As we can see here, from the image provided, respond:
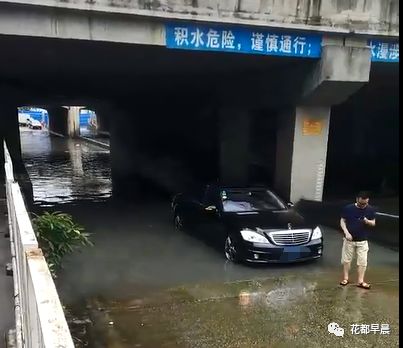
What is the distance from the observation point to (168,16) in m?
10.0

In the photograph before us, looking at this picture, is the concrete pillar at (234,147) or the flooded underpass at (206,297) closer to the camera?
the flooded underpass at (206,297)

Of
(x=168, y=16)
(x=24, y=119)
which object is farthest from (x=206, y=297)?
(x=24, y=119)

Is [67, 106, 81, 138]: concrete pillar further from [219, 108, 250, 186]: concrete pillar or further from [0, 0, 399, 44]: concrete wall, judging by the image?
[0, 0, 399, 44]: concrete wall

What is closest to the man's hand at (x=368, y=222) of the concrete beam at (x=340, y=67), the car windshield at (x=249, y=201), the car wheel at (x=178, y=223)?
the car windshield at (x=249, y=201)

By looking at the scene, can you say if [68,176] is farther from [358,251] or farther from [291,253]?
[358,251]

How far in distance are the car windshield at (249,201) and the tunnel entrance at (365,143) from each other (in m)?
8.60

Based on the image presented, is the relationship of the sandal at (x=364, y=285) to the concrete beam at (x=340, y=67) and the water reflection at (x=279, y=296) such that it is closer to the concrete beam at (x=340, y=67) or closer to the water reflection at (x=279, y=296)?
the water reflection at (x=279, y=296)

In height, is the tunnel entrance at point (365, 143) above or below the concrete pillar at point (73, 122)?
above

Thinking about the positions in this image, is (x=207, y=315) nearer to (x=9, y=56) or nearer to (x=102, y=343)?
(x=102, y=343)

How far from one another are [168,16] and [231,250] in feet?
16.4

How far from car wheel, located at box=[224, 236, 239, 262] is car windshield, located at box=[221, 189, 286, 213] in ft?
2.54

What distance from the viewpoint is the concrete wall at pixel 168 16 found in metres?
9.23

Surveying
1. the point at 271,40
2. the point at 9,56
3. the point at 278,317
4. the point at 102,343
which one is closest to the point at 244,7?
the point at 271,40

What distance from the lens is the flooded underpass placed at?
5.80 m
